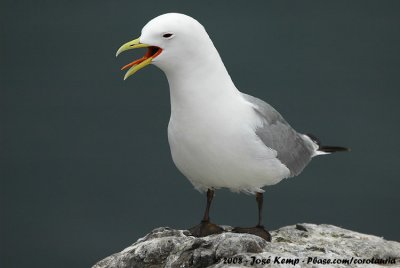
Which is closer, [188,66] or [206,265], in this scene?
[206,265]

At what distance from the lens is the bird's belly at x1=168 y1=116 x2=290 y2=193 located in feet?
21.5

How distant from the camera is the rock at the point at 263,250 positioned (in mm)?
6074

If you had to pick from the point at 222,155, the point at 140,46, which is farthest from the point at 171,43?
the point at 222,155

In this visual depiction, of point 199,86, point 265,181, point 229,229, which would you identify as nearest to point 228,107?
point 199,86

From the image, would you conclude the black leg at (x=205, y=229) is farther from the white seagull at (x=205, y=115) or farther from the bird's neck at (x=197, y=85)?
the bird's neck at (x=197, y=85)

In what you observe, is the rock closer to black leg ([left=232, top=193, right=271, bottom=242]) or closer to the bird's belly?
black leg ([left=232, top=193, right=271, bottom=242])

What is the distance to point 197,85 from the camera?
21.4 ft

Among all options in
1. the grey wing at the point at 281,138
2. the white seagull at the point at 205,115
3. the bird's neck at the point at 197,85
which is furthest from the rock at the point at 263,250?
the bird's neck at the point at 197,85

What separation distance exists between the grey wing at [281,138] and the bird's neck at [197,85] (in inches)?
17.8

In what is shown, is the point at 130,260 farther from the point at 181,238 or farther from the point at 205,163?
the point at 205,163

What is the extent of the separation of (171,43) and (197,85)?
408 mm

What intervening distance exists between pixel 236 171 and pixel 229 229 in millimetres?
809

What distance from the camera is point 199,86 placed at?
6.53 m

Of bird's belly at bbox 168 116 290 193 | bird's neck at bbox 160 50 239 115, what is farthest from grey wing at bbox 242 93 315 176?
bird's neck at bbox 160 50 239 115
